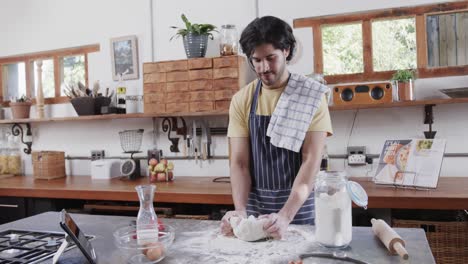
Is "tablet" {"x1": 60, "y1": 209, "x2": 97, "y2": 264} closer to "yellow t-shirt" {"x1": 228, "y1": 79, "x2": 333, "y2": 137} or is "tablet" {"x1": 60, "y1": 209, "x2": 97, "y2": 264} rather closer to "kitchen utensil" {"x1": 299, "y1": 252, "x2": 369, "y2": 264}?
"kitchen utensil" {"x1": 299, "y1": 252, "x2": 369, "y2": 264}

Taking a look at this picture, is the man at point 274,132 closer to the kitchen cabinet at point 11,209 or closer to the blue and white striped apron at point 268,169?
the blue and white striped apron at point 268,169

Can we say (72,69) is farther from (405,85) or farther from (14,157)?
(405,85)

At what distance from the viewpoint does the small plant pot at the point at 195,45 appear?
293cm

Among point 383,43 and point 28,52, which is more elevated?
point 28,52

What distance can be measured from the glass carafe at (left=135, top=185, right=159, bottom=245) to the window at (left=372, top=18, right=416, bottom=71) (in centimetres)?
214

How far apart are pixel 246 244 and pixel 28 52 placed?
3.46 m

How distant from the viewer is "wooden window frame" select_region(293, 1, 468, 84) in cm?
267

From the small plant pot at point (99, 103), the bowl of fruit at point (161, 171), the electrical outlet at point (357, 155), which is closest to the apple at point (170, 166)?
the bowl of fruit at point (161, 171)

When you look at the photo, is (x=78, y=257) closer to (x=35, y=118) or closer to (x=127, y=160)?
(x=127, y=160)

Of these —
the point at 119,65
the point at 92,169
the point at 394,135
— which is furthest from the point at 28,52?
the point at 394,135

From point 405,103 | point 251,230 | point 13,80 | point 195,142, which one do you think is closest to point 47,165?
point 13,80

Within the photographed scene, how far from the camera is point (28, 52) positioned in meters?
3.81

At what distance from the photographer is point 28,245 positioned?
134 cm

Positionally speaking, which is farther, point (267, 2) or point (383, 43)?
point (267, 2)
